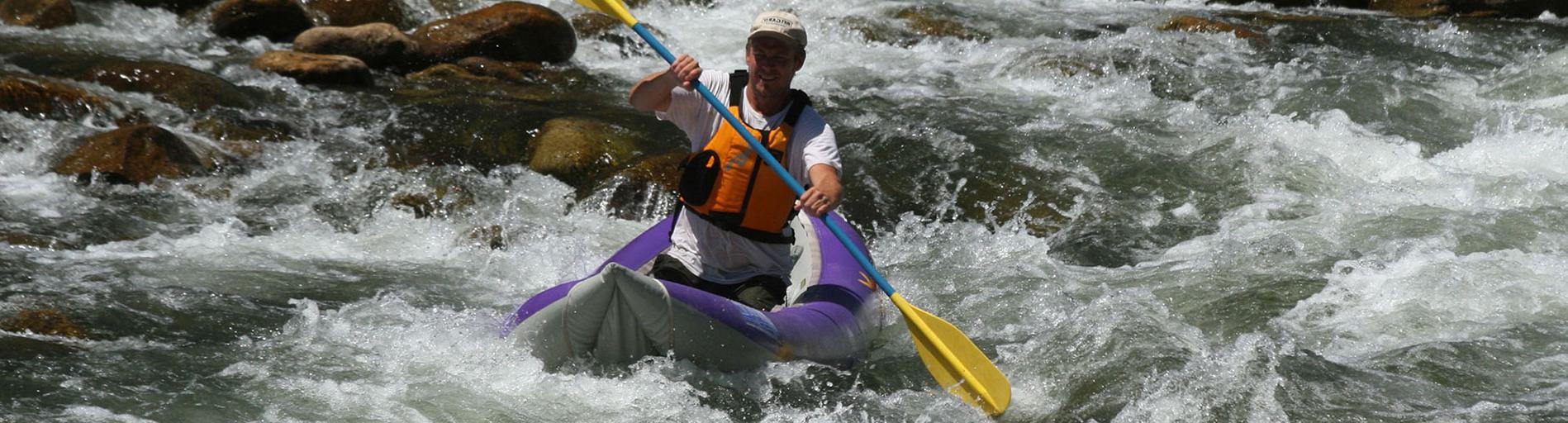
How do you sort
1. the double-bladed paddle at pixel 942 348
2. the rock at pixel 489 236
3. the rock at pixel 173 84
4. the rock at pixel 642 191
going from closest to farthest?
the double-bladed paddle at pixel 942 348 < the rock at pixel 489 236 < the rock at pixel 642 191 < the rock at pixel 173 84

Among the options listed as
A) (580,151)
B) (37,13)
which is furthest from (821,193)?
(37,13)

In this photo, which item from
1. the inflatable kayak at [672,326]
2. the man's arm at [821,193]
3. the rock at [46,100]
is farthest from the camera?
the rock at [46,100]

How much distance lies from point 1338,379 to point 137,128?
479 cm

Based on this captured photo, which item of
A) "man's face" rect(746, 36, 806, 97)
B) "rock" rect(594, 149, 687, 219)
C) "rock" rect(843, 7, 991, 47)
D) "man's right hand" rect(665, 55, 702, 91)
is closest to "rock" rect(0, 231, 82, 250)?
"rock" rect(594, 149, 687, 219)

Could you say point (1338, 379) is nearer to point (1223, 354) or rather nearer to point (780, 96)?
point (1223, 354)

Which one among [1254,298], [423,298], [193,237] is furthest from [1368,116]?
[193,237]

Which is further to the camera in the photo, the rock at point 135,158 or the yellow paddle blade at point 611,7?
the rock at point 135,158

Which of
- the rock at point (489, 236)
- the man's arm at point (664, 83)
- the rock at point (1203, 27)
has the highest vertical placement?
the man's arm at point (664, 83)

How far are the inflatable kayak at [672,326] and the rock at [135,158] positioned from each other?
8.65ft

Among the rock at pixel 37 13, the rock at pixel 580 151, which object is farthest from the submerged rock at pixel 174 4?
the rock at pixel 580 151

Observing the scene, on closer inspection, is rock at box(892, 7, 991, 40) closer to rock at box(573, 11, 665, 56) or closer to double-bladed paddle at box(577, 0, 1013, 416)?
rock at box(573, 11, 665, 56)

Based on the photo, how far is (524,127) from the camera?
22.7 ft

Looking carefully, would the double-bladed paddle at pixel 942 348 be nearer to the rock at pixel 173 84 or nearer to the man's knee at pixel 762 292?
the man's knee at pixel 762 292

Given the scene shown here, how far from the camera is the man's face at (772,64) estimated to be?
3.86 meters
